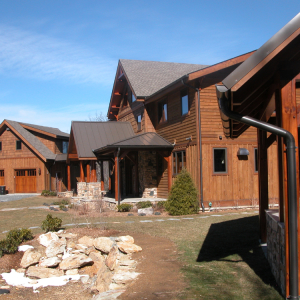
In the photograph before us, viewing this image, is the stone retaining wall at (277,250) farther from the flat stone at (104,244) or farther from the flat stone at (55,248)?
the flat stone at (55,248)

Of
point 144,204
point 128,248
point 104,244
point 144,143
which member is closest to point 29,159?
point 144,143

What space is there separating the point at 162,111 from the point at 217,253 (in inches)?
475

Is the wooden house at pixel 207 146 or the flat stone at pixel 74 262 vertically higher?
the wooden house at pixel 207 146

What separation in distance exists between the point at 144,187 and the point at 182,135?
4.13 meters

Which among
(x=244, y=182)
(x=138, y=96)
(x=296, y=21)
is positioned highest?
(x=138, y=96)

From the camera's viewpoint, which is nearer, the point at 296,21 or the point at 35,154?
the point at 296,21

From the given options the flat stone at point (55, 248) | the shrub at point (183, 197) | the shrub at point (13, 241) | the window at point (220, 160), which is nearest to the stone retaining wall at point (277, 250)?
the flat stone at point (55, 248)

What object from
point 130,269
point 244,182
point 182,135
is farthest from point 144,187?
point 130,269

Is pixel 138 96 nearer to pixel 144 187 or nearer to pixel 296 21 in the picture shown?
pixel 144 187

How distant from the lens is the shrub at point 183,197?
1374 cm

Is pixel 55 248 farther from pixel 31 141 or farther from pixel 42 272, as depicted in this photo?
pixel 31 141

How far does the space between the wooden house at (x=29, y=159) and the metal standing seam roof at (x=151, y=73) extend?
433 inches

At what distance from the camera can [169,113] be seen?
17.6m

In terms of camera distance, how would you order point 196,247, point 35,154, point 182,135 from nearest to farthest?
1. point 196,247
2. point 182,135
3. point 35,154
